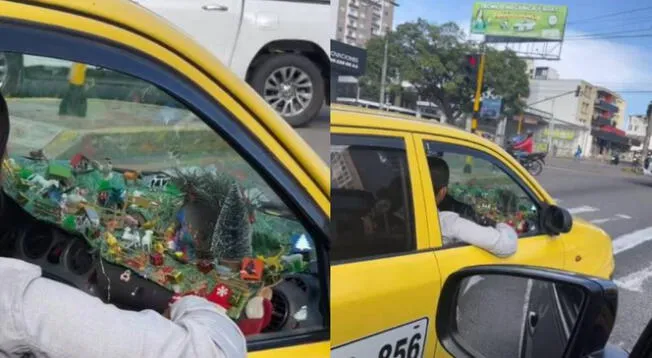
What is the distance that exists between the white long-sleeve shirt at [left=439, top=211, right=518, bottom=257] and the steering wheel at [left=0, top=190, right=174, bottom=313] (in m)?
0.45

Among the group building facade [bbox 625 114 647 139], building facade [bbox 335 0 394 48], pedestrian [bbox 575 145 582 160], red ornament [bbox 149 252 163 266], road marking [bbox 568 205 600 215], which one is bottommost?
red ornament [bbox 149 252 163 266]

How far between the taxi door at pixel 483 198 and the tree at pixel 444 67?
0.08 metres

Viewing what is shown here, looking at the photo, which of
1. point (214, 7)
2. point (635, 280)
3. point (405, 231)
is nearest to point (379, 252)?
point (405, 231)

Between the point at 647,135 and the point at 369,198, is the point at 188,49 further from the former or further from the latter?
the point at 647,135

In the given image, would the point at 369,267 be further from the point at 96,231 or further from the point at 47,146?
the point at 47,146

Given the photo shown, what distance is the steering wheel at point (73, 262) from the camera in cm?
96

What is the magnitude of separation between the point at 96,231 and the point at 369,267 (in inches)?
20.3

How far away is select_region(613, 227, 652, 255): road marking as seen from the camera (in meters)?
1.00

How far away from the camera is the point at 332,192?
0.86 meters

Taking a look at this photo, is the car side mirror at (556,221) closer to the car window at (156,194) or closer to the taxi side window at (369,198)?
the taxi side window at (369,198)

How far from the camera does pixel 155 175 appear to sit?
113cm

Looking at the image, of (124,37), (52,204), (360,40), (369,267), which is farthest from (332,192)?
(52,204)

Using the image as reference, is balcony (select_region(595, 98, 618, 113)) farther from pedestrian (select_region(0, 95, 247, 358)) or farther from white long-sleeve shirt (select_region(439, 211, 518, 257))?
pedestrian (select_region(0, 95, 247, 358))

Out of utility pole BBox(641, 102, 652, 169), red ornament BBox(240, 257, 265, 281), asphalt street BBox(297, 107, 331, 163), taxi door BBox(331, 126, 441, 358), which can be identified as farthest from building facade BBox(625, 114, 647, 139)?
red ornament BBox(240, 257, 265, 281)
